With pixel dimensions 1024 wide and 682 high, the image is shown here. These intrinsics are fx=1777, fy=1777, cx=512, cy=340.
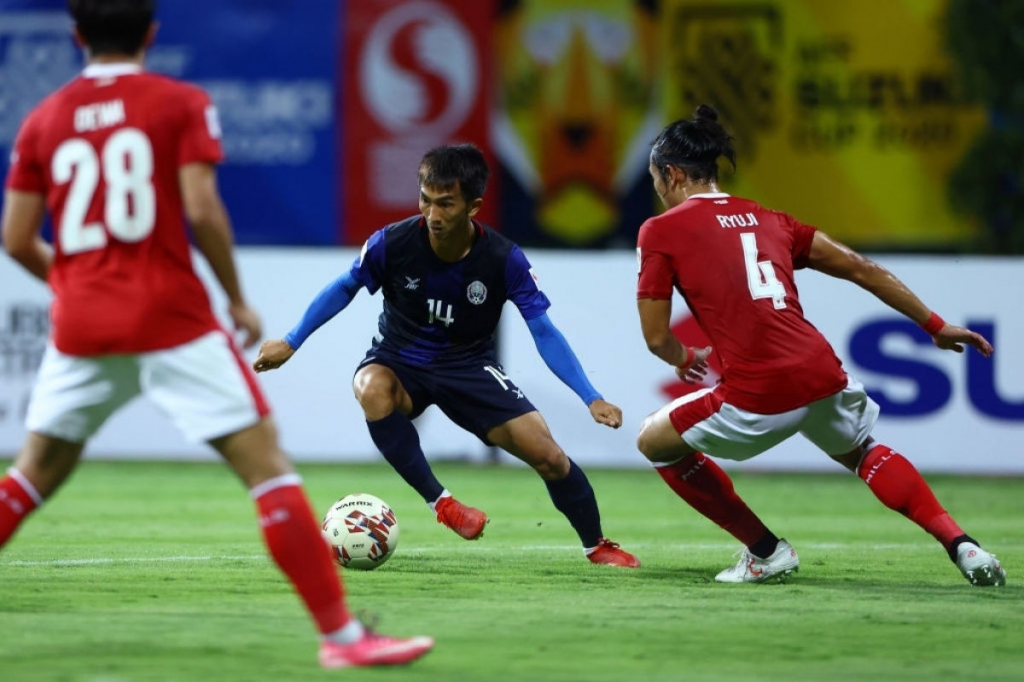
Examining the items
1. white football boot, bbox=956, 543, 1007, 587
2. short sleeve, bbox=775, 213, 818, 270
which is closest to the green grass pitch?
white football boot, bbox=956, 543, 1007, 587

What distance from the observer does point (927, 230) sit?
1839 centimetres

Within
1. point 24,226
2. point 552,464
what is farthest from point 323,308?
point 24,226

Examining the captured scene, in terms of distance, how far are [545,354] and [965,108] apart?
11.7 m

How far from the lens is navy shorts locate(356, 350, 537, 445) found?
25.7 feet

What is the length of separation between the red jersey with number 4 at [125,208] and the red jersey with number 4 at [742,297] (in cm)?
232

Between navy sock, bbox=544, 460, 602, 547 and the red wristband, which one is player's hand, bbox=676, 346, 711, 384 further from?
the red wristband

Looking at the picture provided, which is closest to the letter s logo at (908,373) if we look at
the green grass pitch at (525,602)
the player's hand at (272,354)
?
the green grass pitch at (525,602)

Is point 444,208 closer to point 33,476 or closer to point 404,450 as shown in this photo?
point 404,450

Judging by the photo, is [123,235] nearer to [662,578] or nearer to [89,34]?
[89,34]

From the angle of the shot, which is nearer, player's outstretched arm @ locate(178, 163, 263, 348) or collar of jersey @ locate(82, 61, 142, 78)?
player's outstretched arm @ locate(178, 163, 263, 348)

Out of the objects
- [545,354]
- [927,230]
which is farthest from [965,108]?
[545,354]

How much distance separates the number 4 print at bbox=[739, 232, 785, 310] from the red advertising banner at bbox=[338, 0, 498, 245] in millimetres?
12105

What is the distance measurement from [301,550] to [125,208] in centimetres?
111

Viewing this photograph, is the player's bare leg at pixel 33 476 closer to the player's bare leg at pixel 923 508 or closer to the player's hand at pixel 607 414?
the player's hand at pixel 607 414
